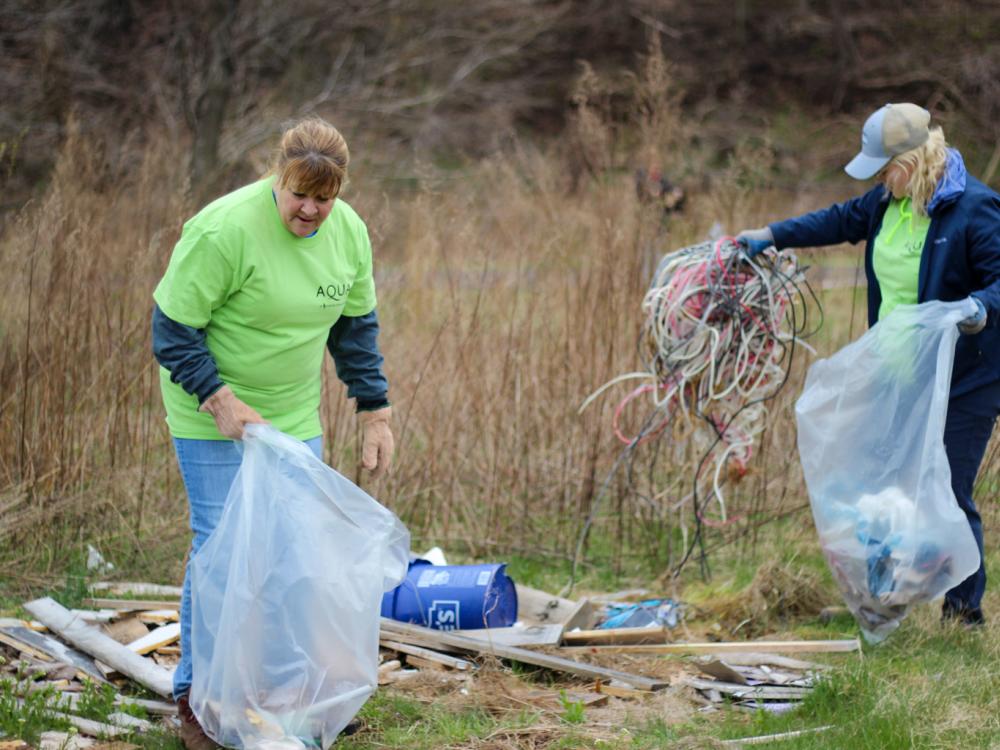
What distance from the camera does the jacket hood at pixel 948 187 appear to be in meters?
3.67

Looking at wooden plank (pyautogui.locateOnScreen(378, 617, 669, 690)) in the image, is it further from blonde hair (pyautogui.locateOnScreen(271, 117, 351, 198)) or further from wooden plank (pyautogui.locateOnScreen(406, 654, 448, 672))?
blonde hair (pyautogui.locateOnScreen(271, 117, 351, 198))

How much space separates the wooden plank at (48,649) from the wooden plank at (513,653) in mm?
919

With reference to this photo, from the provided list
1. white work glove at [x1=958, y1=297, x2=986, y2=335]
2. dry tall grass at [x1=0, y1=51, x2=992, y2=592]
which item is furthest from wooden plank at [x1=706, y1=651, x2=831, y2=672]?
white work glove at [x1=958, y1=297, x2=986, y2=335]

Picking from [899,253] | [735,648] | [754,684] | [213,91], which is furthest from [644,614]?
[213,91]

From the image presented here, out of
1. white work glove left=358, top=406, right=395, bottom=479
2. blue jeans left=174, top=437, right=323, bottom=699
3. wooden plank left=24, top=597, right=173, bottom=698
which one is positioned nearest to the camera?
blue jeans left=174, top=437, right=323, bottom=699

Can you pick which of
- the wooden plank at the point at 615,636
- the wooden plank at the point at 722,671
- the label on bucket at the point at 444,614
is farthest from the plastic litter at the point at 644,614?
the label on bucket at the point at 444,614

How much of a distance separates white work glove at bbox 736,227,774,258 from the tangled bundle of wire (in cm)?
3

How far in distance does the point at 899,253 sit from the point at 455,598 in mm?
1857

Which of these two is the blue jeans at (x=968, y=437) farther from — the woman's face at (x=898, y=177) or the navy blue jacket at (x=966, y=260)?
the woman's face at (x=898, y=177)

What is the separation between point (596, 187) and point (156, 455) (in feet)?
8.37

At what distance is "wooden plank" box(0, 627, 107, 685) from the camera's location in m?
3.58

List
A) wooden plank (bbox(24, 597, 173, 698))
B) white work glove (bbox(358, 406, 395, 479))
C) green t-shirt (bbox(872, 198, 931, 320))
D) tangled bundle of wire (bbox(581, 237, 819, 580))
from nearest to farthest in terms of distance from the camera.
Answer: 1. white work glove (bbox(358, 406, 395, 479))
2. wooden plank (bbox(24, 597, 173, 698))
3. green t-shirt (bbox(872, 198, 931, 320))
4. tangled bundle of wire (bbox(581, 237, 819, 580))

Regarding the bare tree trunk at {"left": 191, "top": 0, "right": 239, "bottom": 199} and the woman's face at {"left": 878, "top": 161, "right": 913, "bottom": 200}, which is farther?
the bare tree trunk at {"left": 191, "top": 0, "right": 239, "bottom": 199}

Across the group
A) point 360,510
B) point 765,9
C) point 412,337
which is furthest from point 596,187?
point 765,9
